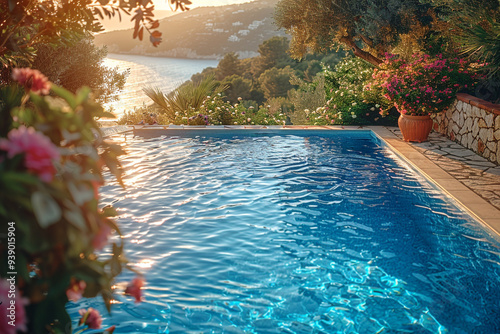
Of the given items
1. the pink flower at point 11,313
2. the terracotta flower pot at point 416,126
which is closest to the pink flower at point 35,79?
the pink flower at point 11,313

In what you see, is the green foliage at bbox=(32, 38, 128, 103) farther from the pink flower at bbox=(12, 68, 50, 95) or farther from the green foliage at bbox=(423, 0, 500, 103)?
the pink flower at bbox=(12, 68, 50, 95)

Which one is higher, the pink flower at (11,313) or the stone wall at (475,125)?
the pink flower at (11,313)

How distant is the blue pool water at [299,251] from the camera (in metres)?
4.20

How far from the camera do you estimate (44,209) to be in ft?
4.20

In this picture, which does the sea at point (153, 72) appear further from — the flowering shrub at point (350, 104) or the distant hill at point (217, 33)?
the flowering shrub at point (350, 104)

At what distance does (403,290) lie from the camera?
4.63 metres

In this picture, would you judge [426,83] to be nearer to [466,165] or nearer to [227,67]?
[466,165]

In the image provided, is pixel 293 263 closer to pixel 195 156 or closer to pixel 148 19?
pixel 148 19

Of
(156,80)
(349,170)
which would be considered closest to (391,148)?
(349,170)

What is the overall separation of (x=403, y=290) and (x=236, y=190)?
3.69 metres

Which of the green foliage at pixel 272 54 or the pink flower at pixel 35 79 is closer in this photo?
the pink flower at pixel 35 79

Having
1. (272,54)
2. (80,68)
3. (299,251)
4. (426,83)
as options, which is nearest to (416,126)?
(426,83)

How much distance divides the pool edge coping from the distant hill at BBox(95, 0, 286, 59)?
166 ft

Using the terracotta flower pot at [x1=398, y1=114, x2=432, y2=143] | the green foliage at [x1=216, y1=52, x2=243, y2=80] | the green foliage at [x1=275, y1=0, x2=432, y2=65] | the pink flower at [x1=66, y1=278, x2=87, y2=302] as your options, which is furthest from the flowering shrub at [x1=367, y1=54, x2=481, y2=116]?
the green foliage at [x1=216, y1=52, x2=243, y2=80]
